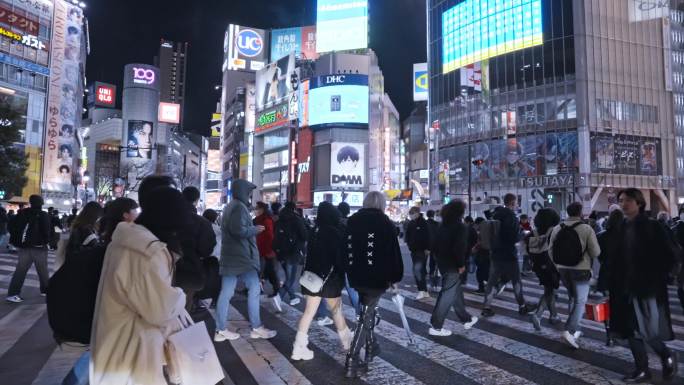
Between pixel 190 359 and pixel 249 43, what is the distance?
391 ft

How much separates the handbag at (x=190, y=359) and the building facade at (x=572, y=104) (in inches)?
1931

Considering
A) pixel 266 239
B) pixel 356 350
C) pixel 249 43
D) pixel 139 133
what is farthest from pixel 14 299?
pixel 249 43

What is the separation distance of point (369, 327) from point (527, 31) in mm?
57518

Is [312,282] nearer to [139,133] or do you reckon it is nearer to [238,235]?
[238,235]

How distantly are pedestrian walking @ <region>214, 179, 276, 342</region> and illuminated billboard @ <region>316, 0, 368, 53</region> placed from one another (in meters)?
75.0

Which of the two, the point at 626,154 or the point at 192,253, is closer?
the point at 192,253

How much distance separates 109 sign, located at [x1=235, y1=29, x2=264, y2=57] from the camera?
113m

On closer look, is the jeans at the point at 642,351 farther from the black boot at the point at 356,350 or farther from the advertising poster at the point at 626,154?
the advertising poster at the point at 626,154

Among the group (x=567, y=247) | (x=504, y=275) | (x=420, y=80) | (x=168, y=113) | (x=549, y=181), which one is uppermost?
(x=168, y=113)

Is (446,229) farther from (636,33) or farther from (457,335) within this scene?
(636,33)

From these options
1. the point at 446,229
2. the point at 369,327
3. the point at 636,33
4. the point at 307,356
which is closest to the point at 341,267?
the point at 369,327

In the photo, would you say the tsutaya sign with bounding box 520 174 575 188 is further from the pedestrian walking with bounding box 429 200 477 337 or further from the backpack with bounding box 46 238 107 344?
the backpack with bounding box 46 238 107 344

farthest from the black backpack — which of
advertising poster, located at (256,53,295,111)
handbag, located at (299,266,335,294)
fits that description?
advertising poster, located at (256,53,295,111)

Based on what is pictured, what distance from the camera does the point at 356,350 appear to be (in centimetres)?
490
